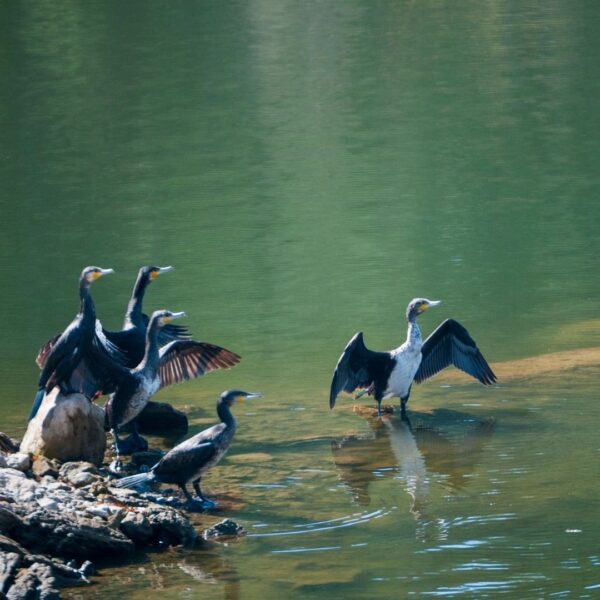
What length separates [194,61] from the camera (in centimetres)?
3694

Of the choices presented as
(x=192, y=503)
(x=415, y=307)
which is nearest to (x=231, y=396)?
(x=192, y=503)

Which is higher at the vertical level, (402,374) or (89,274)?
(89,274)

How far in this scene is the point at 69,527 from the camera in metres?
8.95

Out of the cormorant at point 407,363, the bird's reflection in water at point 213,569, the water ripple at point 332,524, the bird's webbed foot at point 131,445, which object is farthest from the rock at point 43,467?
the cormorant at point 407,363

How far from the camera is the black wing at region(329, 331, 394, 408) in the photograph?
12.3 m

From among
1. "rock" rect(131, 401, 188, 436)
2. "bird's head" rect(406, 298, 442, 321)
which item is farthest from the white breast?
"rock" rect(131, 401, 188, 436)

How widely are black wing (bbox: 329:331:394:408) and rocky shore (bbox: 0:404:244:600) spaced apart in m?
2.72

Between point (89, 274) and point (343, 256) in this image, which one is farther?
point (343, 256)

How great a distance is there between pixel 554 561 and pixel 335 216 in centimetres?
1201

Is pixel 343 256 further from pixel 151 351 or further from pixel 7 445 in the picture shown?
pixel 7 445

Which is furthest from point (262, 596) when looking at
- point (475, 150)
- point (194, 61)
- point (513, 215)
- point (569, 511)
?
point (194, 61)

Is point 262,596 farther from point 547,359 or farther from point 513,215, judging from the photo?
point 513,215

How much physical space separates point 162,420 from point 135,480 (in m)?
2.00

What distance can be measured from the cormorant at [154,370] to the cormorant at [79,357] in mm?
154
